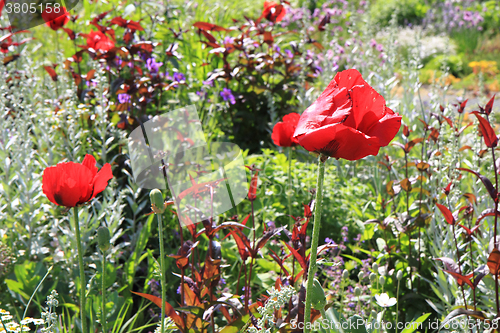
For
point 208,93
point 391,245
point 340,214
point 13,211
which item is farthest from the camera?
point 208,93

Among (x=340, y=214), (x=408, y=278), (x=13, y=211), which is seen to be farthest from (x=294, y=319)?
(x=13, y=211)

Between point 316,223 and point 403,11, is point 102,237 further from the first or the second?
point 403,11

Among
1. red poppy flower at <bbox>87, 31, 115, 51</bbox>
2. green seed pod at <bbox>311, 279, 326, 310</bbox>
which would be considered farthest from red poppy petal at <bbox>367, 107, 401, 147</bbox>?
red poppy flower at <bbox>87, 31, 115, 51</bbox>

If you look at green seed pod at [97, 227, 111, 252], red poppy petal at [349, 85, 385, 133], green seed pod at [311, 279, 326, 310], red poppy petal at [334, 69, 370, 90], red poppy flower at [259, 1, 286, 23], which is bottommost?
green seed pod at [311, 279, 326, 310]

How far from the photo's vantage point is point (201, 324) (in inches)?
51.1

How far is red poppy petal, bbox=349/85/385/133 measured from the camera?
757 millimetres

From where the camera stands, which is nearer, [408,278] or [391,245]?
[408,278]

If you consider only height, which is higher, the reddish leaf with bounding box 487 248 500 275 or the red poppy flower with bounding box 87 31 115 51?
the red poppy flower with bounding box 87 31 115 51

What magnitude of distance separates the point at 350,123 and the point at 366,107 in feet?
0.14

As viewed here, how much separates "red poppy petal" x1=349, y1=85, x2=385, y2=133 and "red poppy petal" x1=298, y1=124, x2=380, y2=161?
0.04m

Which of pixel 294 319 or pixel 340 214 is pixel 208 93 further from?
pixel 294 319

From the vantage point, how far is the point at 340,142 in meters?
0.76

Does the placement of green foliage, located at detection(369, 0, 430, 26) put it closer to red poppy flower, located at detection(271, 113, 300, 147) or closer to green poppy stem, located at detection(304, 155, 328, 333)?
red poppy flower, located at detection(271, 113, 300, 147)

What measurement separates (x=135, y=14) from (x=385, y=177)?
3.05 m
